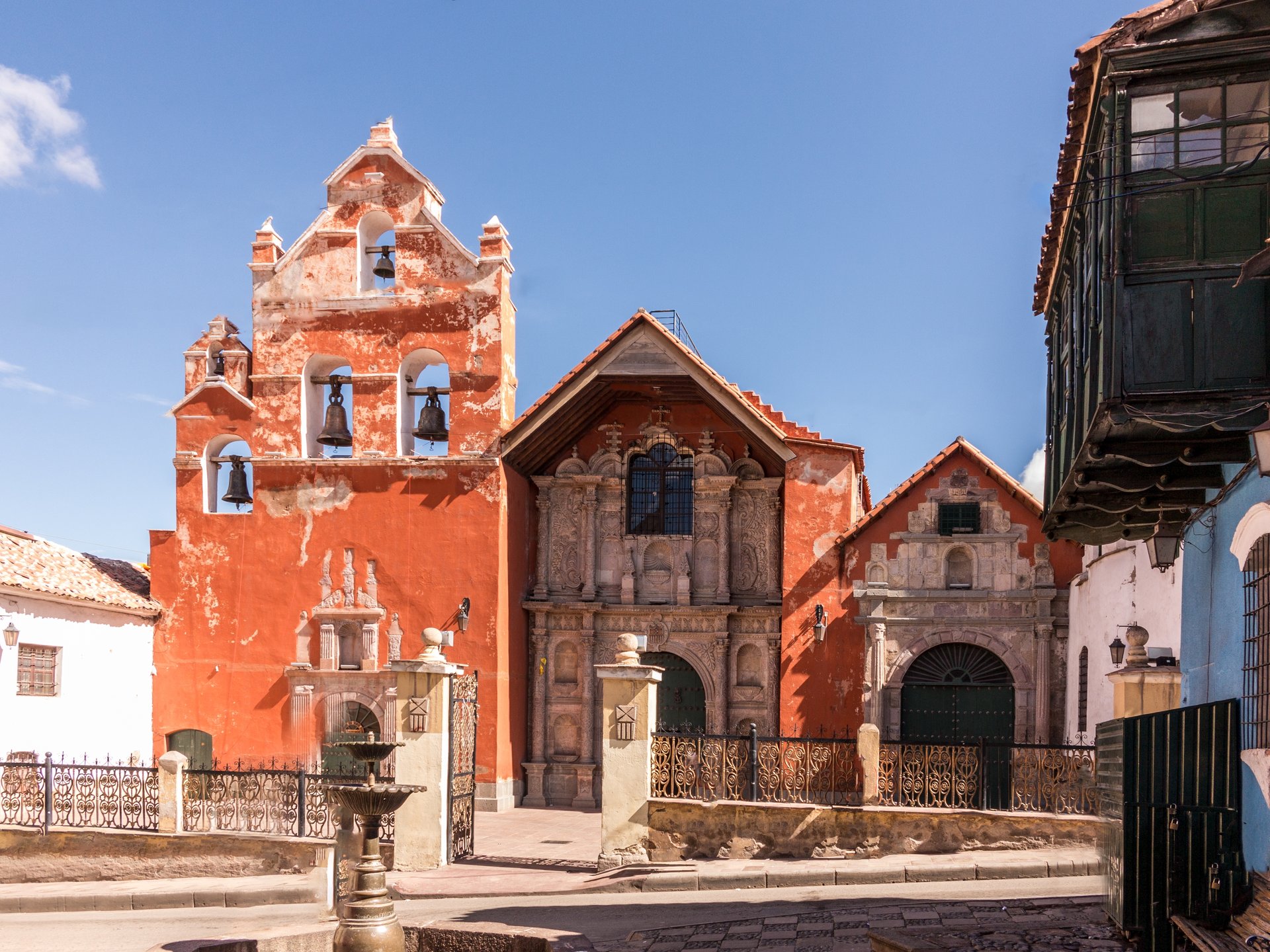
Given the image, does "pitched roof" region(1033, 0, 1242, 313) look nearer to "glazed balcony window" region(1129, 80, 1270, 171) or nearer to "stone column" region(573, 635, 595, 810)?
"glazed balcony window" region(1129, 80, 1270, 171)

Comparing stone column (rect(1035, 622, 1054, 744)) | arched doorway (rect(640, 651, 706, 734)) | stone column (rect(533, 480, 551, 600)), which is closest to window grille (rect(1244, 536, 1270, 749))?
stone column (rect(1035, 622, 1054, 744))

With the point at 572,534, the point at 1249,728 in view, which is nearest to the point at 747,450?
the point at 572,534

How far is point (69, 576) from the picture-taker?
69.2 ft

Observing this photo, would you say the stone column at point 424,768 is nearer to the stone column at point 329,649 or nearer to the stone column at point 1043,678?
the stone column at point 329,649

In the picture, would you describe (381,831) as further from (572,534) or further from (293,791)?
(572,534)

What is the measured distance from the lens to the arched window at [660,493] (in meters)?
→ 23.2

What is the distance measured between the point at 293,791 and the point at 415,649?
634cm

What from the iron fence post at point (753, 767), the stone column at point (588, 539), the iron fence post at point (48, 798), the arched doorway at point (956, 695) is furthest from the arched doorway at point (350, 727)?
the arched doorway at point (956, 695)

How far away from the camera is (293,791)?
615 inches

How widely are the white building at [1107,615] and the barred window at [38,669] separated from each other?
15621mm

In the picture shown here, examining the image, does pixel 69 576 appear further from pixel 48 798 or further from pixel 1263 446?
pixel 1263 446

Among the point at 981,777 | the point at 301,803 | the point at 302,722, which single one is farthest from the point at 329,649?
the point at 981,777

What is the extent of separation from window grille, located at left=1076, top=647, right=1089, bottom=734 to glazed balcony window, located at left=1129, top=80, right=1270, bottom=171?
1163cm

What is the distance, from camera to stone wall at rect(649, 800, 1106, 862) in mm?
13969
